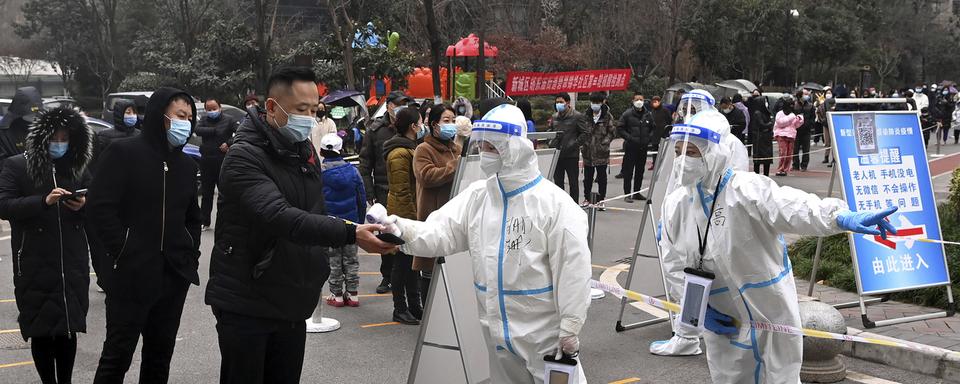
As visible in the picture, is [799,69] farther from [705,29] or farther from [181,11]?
[181,11]

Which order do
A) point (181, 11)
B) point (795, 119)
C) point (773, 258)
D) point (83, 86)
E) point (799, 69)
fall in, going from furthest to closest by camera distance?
point (799, 69) < point (83, 86) < point (181, 11) < point (795, 119) < point (773, 258)

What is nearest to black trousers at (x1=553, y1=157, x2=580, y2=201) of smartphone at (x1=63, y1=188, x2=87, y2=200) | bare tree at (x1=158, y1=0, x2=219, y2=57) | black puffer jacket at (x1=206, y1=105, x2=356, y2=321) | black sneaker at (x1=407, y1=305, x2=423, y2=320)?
black sneaker at (x1=407, y1=305, x2=423, y2=320)

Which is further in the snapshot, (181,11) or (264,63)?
(181,11)

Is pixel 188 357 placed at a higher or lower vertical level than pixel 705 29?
lower

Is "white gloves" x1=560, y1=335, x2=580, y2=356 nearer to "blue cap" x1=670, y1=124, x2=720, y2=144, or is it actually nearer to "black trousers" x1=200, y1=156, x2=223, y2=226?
"blue cap" x1=670, y1=124, x2=720, y2=144

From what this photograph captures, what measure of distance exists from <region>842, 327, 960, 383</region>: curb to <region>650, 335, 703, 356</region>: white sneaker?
1.10 m

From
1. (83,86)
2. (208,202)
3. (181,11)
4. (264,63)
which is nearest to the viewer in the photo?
(208,202)

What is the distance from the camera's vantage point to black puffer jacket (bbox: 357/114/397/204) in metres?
9.73

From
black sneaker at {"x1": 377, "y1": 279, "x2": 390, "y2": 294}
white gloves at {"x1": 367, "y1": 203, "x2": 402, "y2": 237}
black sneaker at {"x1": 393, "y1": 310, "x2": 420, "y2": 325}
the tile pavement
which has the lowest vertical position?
black sneaker at {"x1": 377, "y1": 279, "x2": 390, "y2": 294}

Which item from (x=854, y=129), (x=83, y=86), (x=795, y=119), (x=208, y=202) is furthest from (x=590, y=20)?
(x=854, y=129)

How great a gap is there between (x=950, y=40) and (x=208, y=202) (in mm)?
63590

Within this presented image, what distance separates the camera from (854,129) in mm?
7820

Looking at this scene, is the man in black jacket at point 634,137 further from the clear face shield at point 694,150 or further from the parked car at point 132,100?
the clear face shield at point 694,150

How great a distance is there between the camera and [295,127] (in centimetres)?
411
